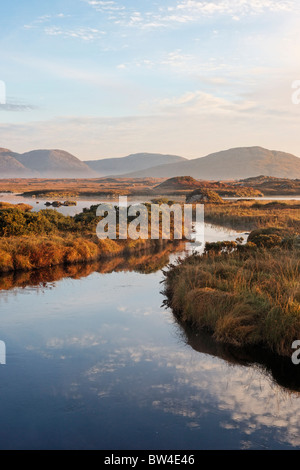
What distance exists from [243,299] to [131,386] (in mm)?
5455

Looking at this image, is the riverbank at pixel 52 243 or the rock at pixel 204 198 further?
the rock at pixel 204 198

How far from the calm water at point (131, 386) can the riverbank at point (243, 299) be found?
68cm

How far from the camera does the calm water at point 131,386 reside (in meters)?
8.56

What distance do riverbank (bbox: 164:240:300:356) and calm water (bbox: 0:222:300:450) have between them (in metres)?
0.68

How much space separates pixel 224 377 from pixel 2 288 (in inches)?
505

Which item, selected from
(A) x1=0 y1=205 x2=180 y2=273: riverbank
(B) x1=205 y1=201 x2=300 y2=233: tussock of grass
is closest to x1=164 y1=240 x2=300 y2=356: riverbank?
(A) x1=0 y1=205 x2=180 y2=273: riverbank

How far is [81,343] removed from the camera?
1349cm

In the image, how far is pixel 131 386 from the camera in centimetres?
1059

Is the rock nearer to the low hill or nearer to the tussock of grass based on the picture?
the tussock of grass

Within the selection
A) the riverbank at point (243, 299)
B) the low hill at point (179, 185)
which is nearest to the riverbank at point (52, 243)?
the riverbank at point (243, 299)

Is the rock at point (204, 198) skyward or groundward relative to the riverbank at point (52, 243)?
skyward

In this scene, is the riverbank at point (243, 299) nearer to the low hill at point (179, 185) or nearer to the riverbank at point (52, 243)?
the riverbank at point (52, 243)
